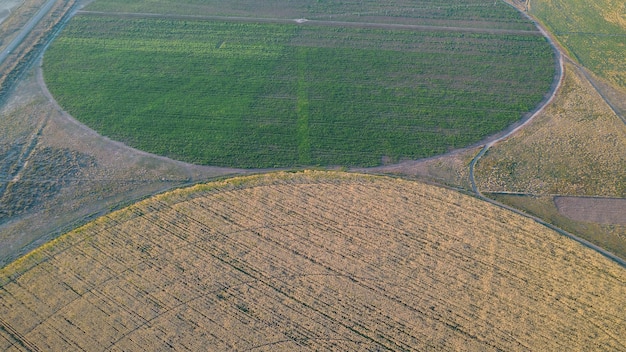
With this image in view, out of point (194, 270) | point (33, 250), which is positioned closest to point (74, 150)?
point (33, 250)

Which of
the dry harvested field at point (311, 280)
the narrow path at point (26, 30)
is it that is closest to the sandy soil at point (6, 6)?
the narrow path at point (26, 30)

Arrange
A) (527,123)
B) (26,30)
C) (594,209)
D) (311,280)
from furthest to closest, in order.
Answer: (26,30) < (527,123) < (594,209) < (311,280)

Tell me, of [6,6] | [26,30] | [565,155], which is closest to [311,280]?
[565,155]

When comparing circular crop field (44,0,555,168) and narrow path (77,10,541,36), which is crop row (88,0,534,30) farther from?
narrow path (77,10,541,36)

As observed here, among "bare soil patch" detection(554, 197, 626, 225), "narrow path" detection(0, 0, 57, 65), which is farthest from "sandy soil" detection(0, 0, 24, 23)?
A: "bare soil patch" detection(554, 197, 626, 225)

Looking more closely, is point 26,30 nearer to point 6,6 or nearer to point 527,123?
point 6,6

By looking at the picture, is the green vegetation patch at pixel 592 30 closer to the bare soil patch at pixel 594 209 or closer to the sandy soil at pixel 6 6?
the bare soil patch at pixel 594 209

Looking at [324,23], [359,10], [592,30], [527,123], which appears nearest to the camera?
[527,123]
